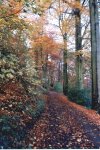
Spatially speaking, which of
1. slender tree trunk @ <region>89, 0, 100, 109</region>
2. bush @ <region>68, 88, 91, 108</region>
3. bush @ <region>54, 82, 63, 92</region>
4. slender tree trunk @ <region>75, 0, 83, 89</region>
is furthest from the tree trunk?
bush @ <region>54, 82, 63, 92</region>

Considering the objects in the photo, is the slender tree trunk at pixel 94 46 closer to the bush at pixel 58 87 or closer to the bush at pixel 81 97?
the bush at pixel 81 97

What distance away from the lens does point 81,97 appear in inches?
507

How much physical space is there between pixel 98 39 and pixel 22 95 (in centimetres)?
415

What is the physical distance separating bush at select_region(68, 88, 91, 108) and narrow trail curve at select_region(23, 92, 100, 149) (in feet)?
14.0

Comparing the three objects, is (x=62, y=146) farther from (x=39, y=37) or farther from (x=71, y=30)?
(x=71, y=30)

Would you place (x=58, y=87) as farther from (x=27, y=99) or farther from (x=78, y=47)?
(x=27, y=99)

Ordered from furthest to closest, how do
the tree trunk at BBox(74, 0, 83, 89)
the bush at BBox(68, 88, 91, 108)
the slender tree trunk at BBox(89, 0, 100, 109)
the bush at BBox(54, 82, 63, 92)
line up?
the bush at BBox(54, 82, 63, 92), the tree trunk at BBox(74, 0, 83, 89), the bush at BBox(68, 88, 91, 108), the slender tree trunk at BBox(89, 0, 100, 109)

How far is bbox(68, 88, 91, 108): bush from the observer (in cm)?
1253

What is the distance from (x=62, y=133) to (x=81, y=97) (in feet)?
21.8

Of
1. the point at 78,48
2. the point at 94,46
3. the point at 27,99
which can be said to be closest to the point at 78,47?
the point at 78,48

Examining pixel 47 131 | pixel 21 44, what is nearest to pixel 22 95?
pixel 47 131

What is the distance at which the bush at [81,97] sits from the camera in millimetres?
12527

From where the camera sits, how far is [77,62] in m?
15.2

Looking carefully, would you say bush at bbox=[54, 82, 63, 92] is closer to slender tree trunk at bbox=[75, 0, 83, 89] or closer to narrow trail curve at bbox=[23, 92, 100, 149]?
slender tree trunk at bbox=[75, 0, 83, 89]
